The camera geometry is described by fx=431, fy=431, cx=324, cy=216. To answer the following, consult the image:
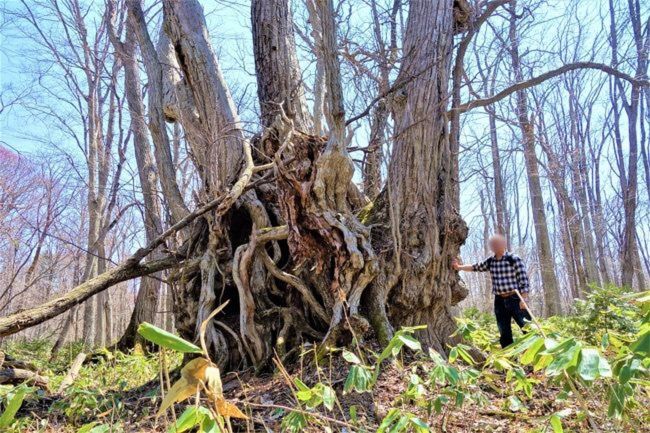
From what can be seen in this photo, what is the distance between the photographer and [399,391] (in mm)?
2836

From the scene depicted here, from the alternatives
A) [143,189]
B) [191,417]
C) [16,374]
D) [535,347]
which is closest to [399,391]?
[535,347]

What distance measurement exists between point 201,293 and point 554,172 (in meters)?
10.0

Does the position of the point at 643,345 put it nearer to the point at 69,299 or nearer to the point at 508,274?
the point at 508,274

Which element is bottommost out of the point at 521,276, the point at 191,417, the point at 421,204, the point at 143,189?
the point at 191,417

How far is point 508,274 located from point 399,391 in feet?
6.73

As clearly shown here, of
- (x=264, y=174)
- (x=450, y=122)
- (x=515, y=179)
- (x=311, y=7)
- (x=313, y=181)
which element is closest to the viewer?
(x=311, y=7)

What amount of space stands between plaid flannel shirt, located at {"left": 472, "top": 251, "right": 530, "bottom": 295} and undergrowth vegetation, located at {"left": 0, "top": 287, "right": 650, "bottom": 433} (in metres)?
1.03

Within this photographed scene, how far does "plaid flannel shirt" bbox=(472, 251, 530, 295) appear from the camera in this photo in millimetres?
4238

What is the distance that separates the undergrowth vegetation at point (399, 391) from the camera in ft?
3.06

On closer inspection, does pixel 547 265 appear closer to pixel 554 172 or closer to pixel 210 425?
pixel 554 172

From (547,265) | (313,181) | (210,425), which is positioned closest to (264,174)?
(313,181)

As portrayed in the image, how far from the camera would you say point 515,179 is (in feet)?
60.8

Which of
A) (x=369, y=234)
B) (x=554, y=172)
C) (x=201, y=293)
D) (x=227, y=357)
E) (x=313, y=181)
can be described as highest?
(x=554, y=172)

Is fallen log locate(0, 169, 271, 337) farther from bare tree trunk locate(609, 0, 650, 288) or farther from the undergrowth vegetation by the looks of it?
bare tree trunk locate(609, 0, 650, 288)
